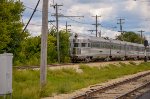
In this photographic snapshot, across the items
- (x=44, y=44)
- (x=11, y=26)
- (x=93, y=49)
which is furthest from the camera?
(x=93, y=49)

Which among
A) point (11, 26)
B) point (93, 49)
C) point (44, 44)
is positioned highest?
point (11, 26)

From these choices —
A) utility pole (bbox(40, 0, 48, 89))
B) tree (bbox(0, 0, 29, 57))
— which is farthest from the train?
utility pole (bbox(40, 0, 48, 89))

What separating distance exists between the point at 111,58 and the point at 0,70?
56.8 meters

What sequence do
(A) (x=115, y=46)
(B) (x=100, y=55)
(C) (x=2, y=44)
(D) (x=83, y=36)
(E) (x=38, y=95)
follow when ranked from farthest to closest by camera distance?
(A) (x=115, y=46) < (B) (x=100, y=55) < (D) (x=83, y=36) < (C) (x=2, y=44) < (E) (x=38, y=95)

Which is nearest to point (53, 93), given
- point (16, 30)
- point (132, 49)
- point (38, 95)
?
point (38, 95)

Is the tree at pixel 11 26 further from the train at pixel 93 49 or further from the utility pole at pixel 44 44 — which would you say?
the utility pole at pixel 44 44

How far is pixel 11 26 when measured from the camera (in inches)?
1574

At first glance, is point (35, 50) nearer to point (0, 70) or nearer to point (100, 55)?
point (100, 55)

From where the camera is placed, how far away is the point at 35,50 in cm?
6125

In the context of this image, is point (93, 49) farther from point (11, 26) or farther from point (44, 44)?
point (44, 44)

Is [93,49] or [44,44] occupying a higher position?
[44,44]

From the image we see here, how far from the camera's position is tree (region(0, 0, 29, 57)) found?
37.7 m

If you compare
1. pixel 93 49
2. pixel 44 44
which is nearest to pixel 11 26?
pixel 44 44

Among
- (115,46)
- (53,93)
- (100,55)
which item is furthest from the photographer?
(115,46)
